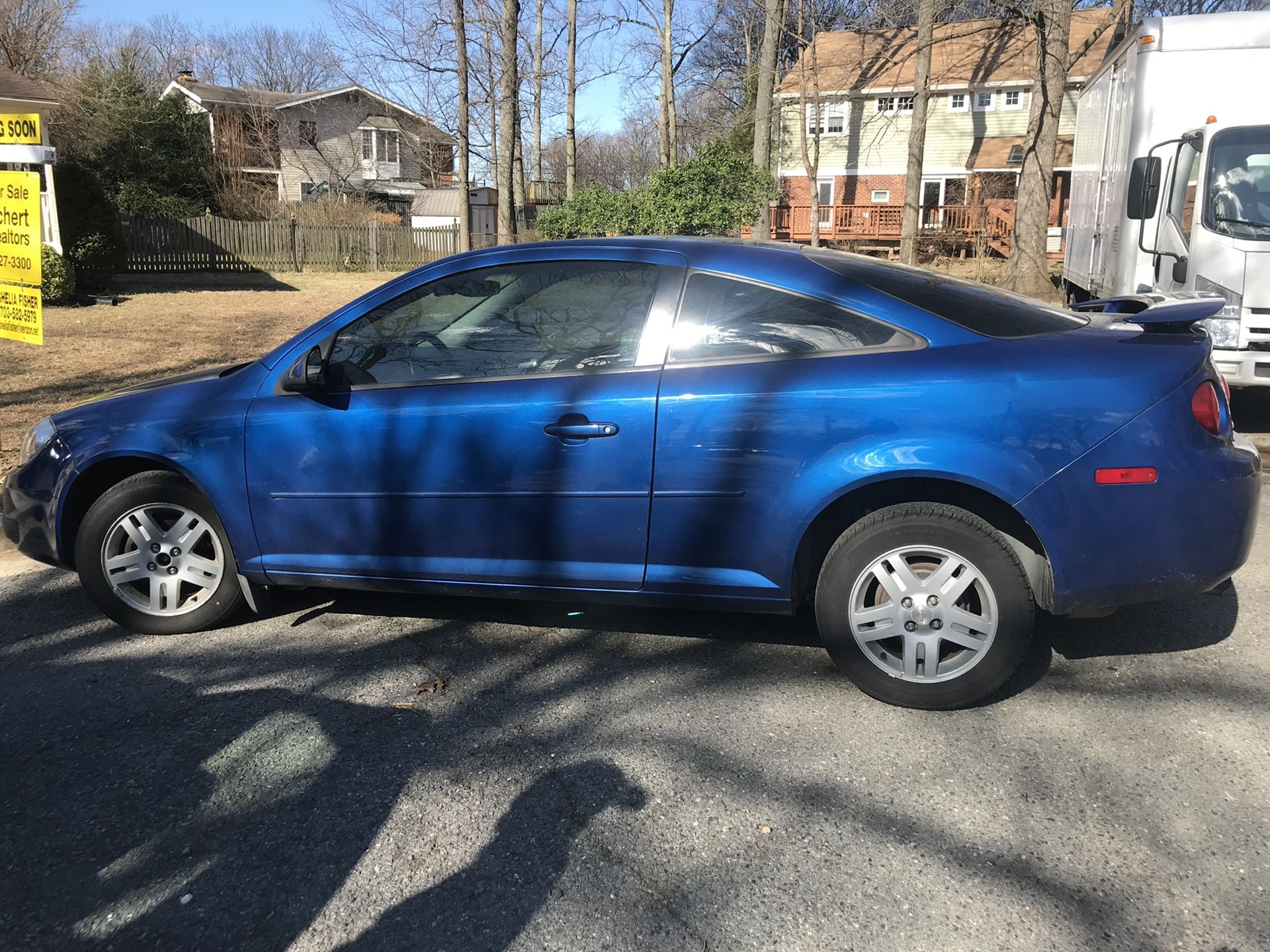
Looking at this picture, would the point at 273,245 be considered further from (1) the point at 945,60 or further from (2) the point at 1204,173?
(2) the point at 1204,173

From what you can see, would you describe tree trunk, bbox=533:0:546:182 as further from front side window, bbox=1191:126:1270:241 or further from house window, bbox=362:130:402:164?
front side window, bbox=1191:126:1270:241

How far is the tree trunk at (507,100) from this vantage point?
806 inches

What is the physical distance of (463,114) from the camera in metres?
23.0

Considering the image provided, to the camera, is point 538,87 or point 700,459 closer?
point 700,459

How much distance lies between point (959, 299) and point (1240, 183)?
5423 millimetres

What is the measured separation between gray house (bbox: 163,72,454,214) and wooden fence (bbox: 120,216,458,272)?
13.3m

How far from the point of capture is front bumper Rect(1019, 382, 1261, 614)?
3.25 meters

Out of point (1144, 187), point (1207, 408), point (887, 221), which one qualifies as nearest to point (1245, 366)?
point (1144, 187)

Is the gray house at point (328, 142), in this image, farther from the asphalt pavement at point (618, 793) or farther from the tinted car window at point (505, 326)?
the asphalt pavement at point (618, 793)

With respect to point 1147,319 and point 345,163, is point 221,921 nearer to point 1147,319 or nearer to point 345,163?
point 1147,319

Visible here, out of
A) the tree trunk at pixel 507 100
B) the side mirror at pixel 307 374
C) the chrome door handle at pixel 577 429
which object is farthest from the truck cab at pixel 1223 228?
the tree trunk at pixel 507 100

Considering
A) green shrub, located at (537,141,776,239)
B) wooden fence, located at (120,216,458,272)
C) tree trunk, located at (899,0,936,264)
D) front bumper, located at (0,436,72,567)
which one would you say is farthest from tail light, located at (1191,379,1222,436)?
wooden fence, located at (120,216,458,272)

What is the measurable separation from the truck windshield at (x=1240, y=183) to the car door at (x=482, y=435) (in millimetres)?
5885

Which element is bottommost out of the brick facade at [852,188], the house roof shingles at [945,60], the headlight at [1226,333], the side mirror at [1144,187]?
the headlight at [1226,333]
